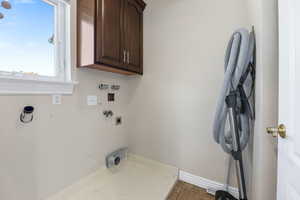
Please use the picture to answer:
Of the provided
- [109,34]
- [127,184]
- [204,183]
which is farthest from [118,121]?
[204,183]

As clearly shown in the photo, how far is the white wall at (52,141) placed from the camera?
0.99 metres

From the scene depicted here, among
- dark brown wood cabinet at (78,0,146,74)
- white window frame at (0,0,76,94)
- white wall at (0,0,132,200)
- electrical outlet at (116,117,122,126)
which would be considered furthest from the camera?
electrical outlet at (116,117,122,126)

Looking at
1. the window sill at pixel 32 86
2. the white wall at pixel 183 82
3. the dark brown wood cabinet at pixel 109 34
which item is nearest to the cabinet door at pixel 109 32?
the dark brown wood cabinet at pixel 109 34

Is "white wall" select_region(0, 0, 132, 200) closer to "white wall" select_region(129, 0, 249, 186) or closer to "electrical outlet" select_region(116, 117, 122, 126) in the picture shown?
"electrical outlet" select_region(116, 117, 122, 126)

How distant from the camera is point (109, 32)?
1408 millimetres

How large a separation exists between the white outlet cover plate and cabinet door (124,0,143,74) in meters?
0.57

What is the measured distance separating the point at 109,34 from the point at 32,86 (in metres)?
0.86

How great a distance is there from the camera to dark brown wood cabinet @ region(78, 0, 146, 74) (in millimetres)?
1300

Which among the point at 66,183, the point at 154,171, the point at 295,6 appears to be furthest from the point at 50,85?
the point at 295,6

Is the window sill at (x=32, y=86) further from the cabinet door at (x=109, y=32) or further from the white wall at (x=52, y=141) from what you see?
the cabinet door at (x=109, y=32)

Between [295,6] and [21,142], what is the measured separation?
6.19 ft

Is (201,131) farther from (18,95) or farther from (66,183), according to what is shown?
(18,95)

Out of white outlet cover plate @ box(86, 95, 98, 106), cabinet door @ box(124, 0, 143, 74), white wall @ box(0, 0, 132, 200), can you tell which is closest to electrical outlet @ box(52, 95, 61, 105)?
white wall @ box(0, 0, 132, 200)

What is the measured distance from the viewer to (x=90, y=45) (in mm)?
1305
